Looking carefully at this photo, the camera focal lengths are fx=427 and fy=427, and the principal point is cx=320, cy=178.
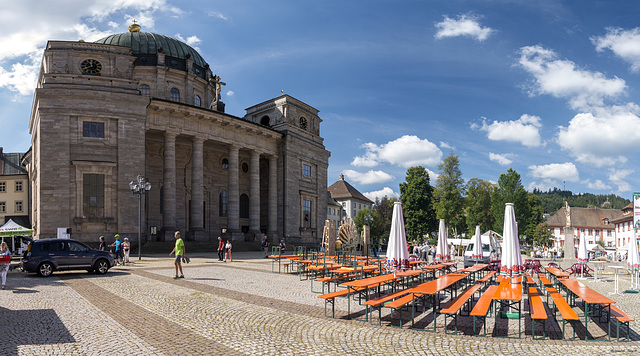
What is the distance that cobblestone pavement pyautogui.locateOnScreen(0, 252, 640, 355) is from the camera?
278 inches

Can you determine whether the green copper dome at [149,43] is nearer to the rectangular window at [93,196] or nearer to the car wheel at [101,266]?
the rectangular window at [93,196]

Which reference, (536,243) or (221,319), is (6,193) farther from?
(536,243)

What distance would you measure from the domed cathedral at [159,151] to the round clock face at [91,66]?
0.08 meters

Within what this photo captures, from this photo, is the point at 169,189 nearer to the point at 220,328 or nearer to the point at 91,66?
the point at 91,66

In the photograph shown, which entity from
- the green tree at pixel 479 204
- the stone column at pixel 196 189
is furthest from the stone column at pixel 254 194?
the green tree at pixel 479 204

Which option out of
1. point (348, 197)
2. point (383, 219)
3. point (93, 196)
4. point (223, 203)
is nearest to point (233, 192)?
point (223, 203)

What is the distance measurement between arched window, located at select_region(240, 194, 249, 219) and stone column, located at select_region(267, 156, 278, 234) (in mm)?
3444

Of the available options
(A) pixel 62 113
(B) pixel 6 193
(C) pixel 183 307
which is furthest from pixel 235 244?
(B) pixel 6 193

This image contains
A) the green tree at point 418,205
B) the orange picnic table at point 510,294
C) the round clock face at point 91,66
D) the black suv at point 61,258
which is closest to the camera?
the orange picnic table at point 510,294

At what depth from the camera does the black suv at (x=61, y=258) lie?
17.2 metres

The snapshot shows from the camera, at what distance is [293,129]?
48031 mm

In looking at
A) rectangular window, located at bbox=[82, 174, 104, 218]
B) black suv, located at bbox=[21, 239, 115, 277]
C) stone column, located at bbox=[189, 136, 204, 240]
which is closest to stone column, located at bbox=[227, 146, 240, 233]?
stone column, located at bbox=[189, 136, 204, 240]

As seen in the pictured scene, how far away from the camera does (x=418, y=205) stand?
2174 inches

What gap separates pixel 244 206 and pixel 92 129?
19.1 m
